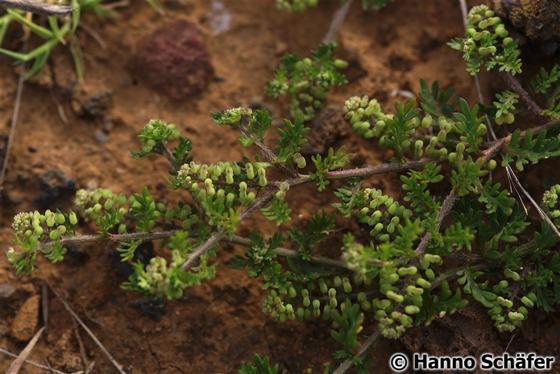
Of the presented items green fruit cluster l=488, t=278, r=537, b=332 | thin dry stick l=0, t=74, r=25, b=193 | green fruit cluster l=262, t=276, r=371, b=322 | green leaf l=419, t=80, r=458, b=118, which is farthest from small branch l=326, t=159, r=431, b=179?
thin dry stick l=0, t=74, r=25, b=193

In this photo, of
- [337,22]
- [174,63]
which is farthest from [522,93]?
[174,63]

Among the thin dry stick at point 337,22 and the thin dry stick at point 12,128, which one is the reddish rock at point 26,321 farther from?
the thin dry stick at point 337,22

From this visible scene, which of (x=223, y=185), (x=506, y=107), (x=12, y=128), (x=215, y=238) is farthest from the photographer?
(x=12, y=128)

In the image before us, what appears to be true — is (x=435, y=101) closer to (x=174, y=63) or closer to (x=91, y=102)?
(x=174, y=63)

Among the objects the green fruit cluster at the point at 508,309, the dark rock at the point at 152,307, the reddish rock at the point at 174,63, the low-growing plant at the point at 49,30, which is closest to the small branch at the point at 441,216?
the green fruit cluster at the point at 508,309

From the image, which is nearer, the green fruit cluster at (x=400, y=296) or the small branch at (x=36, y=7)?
the green fruit cluster at (x=400, y=296)
